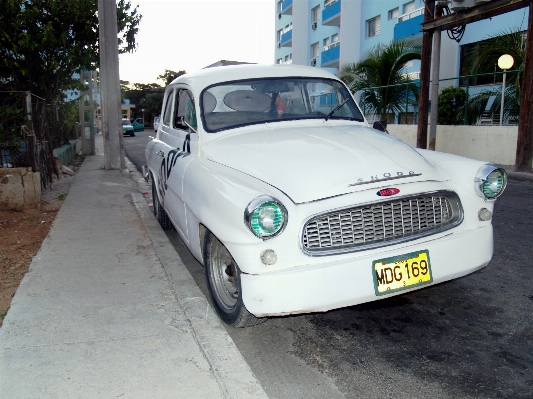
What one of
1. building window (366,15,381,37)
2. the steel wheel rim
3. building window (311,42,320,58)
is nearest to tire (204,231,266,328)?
the steel wheel rim

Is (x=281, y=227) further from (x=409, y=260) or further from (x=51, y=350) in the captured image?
(x=51, y=350)

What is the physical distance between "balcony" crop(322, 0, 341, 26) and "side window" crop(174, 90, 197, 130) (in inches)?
1196

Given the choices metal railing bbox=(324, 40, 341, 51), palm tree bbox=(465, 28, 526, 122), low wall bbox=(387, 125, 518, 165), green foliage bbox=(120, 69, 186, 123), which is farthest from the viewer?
green foliage bbox=(120, 69, 186, 123)

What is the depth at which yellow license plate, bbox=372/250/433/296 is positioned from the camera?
3.10 metres

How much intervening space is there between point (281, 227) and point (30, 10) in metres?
11.2

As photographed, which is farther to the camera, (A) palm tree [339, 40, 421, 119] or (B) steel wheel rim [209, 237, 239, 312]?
(A) palm tree [339, 40, 421, 119]

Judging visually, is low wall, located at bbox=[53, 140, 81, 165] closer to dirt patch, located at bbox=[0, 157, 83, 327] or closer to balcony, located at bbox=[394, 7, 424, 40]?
dirt patch, located at bbox=[0, 157, 83, 327]

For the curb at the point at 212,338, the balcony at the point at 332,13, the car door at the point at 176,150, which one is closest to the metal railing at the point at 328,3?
the balcony at the point at 332,13

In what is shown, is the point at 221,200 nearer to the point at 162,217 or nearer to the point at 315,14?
the point at 162,217

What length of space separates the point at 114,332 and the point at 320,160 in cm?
169

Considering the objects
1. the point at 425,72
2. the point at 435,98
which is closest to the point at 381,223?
the point at 435,98

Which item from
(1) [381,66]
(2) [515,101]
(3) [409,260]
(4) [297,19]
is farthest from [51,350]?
(4) [297,19]

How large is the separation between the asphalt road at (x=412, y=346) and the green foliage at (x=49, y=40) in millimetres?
10594

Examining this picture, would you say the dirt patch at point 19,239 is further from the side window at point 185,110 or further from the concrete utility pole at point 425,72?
the concrete utility pole at point 425,72
